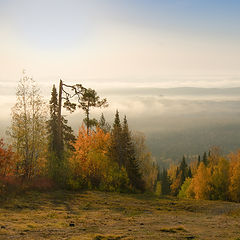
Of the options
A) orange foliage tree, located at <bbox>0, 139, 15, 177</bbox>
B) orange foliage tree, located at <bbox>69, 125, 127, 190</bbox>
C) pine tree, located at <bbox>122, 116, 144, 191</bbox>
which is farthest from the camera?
pine tree, located at <bbox>122, 116, 144, 191</bbox>

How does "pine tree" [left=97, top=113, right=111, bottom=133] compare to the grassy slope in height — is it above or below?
above

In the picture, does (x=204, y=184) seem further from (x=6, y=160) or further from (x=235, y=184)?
(x=6, y=160)

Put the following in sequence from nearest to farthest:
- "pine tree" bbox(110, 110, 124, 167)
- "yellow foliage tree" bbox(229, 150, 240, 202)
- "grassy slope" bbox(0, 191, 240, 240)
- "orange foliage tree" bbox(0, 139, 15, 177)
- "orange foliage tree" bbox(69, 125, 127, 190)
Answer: "grassy slope" bbox(0, 191, 240, 240)
"orange foliage tree" bbox(0, 139, 15, 177)
"orange foliage tree" bbox(69, 125, 127, 190)
"pine tree" bbox(110, 110, 124, 167)
"yellow foliage tree" bbox(229, 150, 240, 202)

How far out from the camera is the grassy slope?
41.4 feet

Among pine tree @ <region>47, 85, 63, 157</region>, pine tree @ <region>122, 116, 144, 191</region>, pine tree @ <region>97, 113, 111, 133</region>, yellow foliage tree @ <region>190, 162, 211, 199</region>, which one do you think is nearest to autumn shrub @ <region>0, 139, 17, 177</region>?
pine tree @ <region>47, 85, 63, 157</region>

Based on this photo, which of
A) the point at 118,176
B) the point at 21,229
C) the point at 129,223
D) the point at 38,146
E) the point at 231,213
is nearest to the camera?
the point at 21,229

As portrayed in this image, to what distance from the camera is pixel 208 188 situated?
185 ft

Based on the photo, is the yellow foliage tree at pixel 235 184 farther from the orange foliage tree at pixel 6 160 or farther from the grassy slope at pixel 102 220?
the orange foliage tree at pixel 6 160

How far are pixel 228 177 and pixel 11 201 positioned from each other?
162ft

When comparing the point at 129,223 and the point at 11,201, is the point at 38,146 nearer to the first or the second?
the point at 11,201

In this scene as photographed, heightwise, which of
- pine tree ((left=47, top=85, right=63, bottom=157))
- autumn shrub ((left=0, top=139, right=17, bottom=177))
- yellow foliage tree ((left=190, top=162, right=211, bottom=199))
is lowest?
yellow foliage tree ((left=190, top=162, right=211, bottom=199))

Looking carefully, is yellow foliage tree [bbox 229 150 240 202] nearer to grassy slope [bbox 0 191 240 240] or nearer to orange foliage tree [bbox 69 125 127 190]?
orange foliage tree [bbox 69 125 127 190]

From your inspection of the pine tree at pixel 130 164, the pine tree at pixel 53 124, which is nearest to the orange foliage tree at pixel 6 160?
the pine tree at pixel 53 124

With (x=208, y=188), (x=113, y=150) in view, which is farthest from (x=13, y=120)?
(x=208, y=188)
